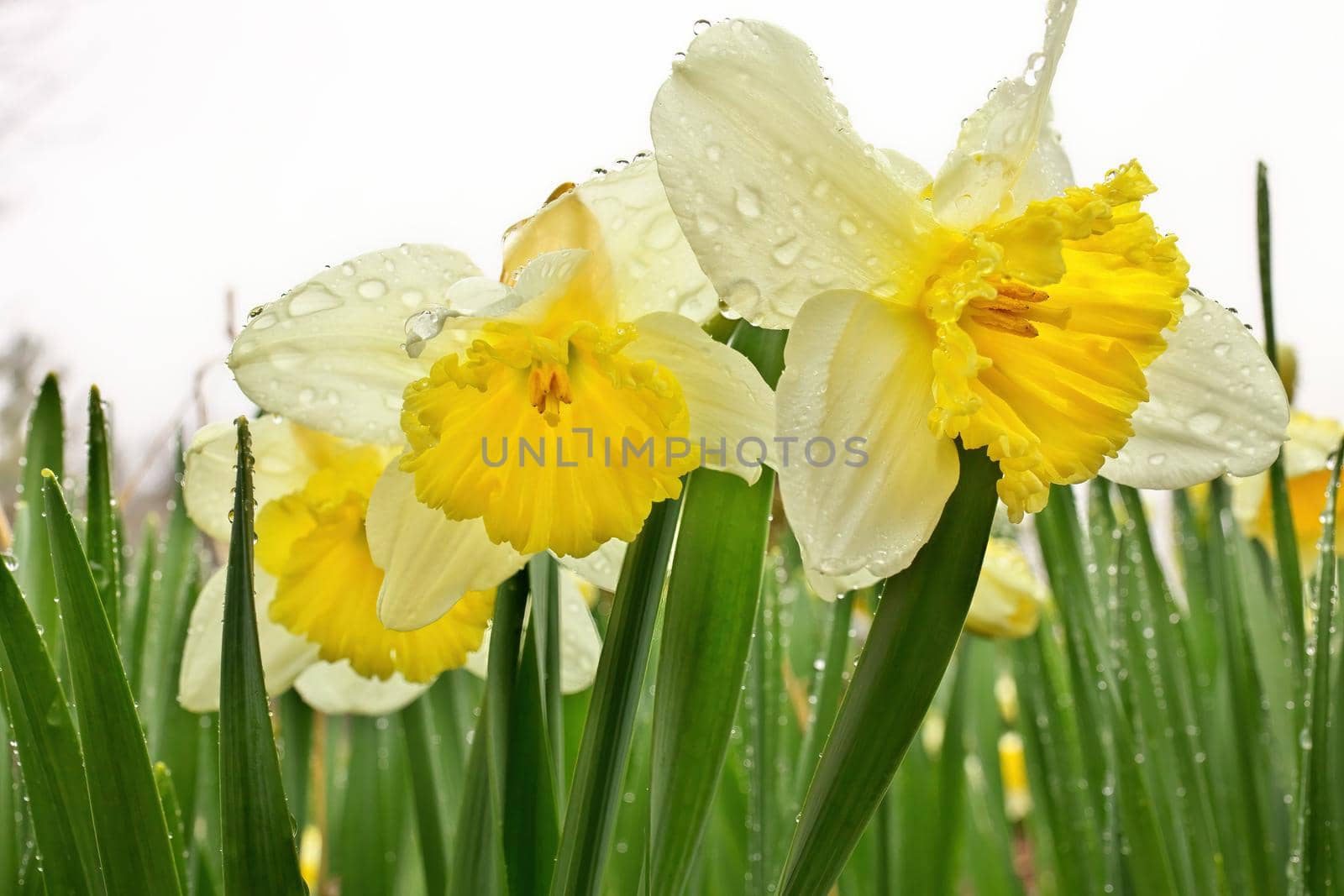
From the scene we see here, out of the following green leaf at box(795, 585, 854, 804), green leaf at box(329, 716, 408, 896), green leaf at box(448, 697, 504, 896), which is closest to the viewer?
green leaf at box(448, 697, 504, 896)

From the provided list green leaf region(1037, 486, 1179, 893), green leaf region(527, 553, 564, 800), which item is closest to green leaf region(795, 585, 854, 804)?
green leaf region(1037, 486, 1179, 893)

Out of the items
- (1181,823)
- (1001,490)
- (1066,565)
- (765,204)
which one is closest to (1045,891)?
(1181,823)

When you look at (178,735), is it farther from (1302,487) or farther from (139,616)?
(1302,487)

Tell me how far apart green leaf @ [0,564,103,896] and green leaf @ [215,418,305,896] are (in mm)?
139

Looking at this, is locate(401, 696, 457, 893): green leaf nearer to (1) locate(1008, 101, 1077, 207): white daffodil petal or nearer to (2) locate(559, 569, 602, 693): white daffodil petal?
(2) locate(559, 569, 602, 693): white daffodil petal

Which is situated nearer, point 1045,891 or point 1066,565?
point 1066,565

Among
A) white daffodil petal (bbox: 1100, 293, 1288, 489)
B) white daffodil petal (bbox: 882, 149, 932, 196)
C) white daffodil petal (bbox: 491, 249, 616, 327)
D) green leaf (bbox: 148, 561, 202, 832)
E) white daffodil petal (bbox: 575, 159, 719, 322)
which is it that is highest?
white daffodil petal (bbox: 882, 149, 932, 196)

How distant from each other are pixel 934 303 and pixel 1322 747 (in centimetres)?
58

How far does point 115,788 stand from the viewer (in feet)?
2.04

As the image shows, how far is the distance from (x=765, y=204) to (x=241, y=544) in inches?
14.0

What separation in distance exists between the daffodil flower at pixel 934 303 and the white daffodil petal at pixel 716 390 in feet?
0.16

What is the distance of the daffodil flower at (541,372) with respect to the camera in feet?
2.04

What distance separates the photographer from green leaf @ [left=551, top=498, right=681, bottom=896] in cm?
60

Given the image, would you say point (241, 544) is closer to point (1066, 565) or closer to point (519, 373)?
point (519, 373)
